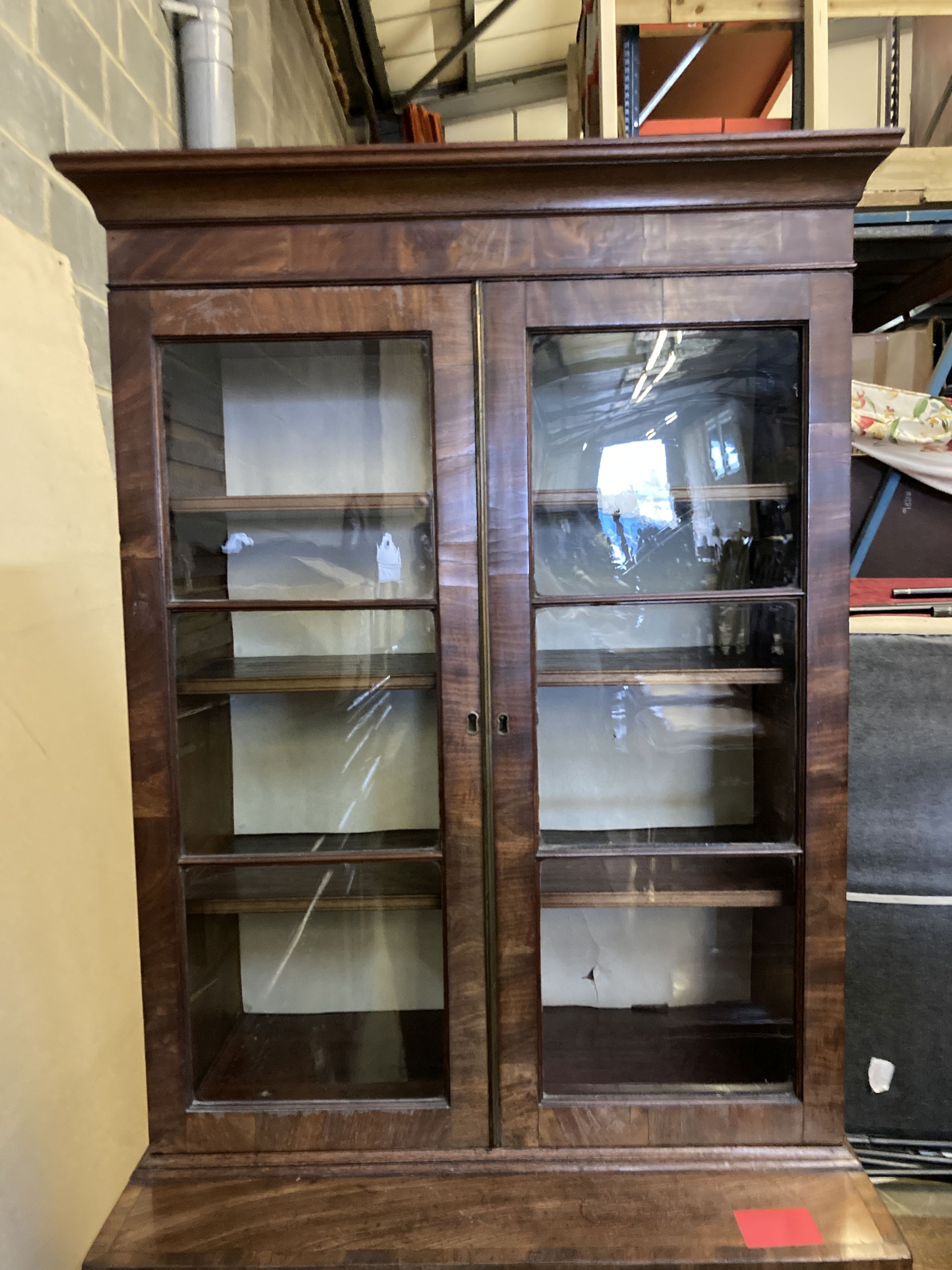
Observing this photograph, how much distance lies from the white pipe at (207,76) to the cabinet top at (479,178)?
1.86 feet

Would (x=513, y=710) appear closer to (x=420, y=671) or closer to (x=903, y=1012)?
(x=420, y=671)

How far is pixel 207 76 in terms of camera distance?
1546mm

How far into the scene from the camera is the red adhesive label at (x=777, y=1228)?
42.4 inches

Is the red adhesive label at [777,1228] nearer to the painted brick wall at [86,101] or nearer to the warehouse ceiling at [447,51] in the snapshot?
the painted brick wall at [86,101]

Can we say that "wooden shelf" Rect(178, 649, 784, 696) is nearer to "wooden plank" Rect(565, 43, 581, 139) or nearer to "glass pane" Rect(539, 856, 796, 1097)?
"glass pane" Rect(539, 856, 796, 1097)

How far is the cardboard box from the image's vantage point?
6.22 ft

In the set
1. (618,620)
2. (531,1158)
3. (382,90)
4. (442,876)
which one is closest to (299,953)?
(442,876)

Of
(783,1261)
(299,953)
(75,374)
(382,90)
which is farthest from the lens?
(382,90)

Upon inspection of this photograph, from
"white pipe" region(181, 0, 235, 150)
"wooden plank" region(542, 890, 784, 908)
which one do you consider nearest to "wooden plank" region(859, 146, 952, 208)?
"white pipe" region(181, 0, 235, 150)

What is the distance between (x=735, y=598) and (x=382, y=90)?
2692mm

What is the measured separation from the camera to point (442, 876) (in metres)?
1.22

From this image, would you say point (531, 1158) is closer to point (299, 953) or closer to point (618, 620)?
point (299, 953)

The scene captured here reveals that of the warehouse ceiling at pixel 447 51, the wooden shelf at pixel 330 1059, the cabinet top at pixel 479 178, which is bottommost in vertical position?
the wooden shelf at pixel 330 1059

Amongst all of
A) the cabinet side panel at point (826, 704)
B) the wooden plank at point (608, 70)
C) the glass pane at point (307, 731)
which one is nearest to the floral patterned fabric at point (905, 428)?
the cabinet side panel at point (826, 704)
